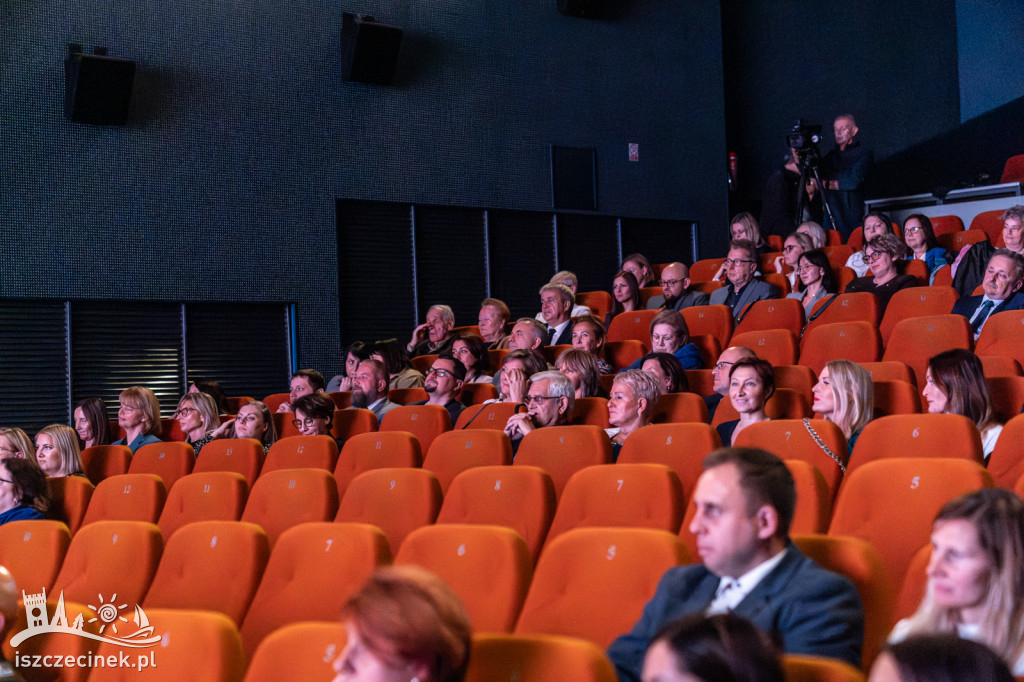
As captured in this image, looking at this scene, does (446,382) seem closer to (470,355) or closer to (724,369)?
(470,355)

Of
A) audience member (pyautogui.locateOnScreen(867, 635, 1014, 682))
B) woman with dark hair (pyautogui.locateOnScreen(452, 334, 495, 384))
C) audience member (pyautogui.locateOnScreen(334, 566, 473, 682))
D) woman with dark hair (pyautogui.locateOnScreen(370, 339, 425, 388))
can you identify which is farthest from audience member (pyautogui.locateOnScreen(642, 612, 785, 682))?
woman with dark hair (pyautogui.locateOnScreen(370, 339, 425, 388))

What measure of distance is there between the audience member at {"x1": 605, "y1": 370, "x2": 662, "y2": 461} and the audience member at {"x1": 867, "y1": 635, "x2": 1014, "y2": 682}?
2312mm

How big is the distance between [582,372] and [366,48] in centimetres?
407

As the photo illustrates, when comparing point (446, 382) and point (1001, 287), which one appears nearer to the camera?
point (1001, 287)

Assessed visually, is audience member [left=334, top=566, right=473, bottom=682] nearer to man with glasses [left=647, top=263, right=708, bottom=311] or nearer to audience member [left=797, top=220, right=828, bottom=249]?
man with glasses [left=647, top=263, right=708, bottom=311]

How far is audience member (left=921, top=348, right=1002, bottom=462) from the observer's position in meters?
2.84

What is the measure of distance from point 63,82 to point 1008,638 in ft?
20.9

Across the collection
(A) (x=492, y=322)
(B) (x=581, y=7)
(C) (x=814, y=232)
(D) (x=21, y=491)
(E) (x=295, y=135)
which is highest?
(B) (x=581, y=7)

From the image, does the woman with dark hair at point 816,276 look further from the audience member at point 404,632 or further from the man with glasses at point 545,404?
the audience member at point 404,632

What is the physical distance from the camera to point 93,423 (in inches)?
198

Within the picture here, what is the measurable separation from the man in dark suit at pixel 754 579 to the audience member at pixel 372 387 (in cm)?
314

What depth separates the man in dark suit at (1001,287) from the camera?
4.07 metres

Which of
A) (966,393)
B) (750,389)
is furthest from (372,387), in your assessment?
(966,393)

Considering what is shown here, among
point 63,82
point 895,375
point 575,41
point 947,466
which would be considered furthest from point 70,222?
point 947,466
